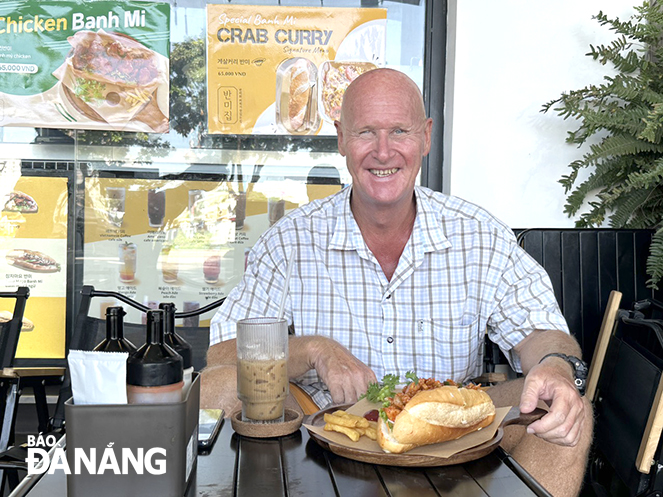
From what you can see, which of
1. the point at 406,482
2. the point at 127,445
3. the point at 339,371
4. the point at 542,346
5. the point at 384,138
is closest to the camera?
the point at 127,445

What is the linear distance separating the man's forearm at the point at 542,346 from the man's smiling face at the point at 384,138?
1.96 feet

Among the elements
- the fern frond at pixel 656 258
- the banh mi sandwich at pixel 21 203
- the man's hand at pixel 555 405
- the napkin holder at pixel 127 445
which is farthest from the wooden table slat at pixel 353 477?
the banh mi sandwich at pixel 21 203

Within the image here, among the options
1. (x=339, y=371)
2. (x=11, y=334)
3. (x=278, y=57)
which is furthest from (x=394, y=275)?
(x=278, y=57)

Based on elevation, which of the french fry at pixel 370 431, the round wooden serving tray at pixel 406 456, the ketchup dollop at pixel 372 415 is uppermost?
the ketchup dollop at pixel 372 415

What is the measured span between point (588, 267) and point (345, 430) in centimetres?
195

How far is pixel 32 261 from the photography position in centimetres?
354

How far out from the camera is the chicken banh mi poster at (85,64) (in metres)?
3.47

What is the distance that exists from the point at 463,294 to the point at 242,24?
1.90m

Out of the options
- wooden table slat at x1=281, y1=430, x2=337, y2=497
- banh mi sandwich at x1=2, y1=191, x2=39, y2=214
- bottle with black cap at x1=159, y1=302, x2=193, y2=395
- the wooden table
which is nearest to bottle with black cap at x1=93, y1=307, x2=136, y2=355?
bottle with black cap at x1=159, y1=302, x2=193, y2=395

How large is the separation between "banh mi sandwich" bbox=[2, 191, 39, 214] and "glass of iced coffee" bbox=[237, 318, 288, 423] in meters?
2.44

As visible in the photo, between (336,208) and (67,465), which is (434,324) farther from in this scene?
(67,465)

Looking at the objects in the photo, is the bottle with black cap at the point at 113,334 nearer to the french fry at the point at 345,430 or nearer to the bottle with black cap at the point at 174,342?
the bottle with black cap at the point at 174,342

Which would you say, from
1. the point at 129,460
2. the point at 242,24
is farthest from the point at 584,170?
the point at 129,460

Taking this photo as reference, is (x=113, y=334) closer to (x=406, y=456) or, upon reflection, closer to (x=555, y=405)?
(x=406, y=456)
